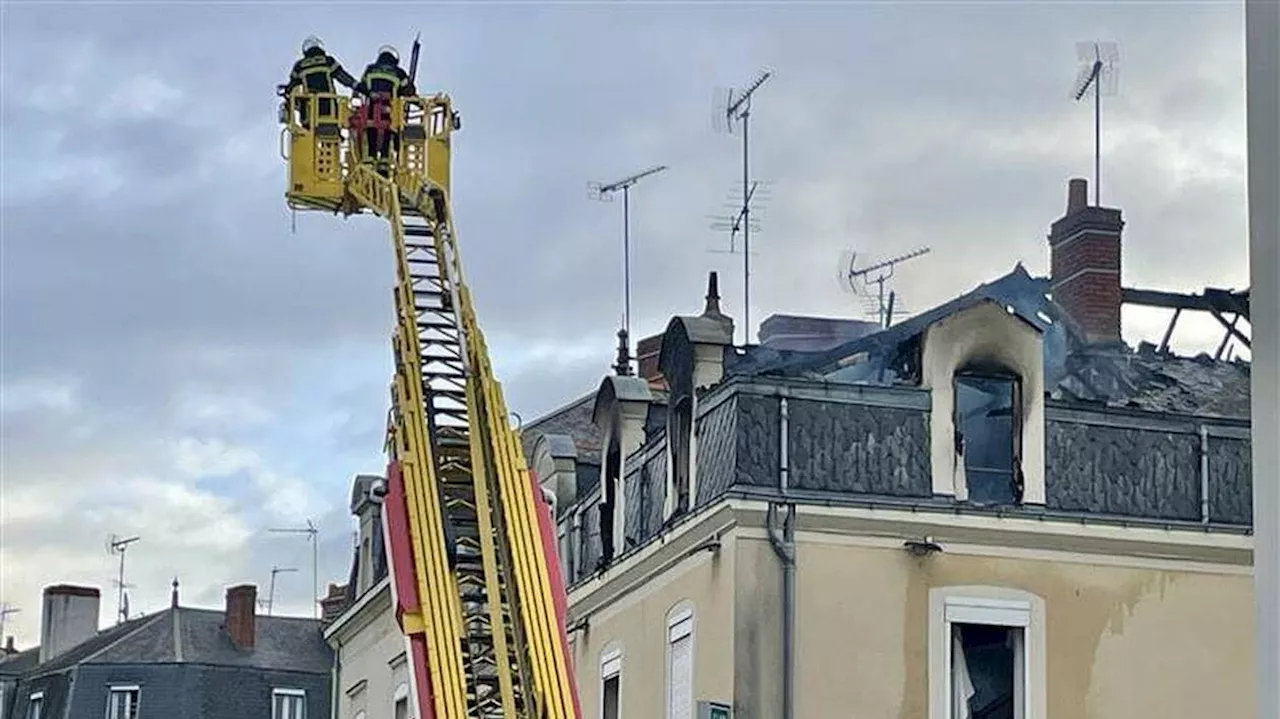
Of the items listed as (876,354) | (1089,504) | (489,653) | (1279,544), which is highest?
(876,354)

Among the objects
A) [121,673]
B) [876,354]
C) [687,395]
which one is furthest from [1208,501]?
[121,673]

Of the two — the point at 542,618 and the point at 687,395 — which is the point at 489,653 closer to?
the point at 542,618

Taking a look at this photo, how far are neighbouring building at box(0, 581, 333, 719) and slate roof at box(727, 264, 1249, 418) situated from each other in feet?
84.1

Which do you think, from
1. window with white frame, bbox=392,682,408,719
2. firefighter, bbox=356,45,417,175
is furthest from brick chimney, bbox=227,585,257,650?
firefighter, bbox=356,45,417,175

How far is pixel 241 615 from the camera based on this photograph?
44.7m

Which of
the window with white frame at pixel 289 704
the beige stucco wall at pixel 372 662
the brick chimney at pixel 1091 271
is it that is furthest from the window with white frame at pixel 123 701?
the brick chimney at pixel 1091 271

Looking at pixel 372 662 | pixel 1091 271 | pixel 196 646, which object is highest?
pixel 1091 271

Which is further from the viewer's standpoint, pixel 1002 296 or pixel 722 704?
pixel 1002 296

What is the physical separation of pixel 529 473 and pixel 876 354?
2908 millimetres

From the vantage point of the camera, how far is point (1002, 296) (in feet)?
64.5

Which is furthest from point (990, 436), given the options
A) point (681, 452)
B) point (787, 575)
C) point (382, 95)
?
point (382, 95)

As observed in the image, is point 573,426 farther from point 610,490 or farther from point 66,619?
point 66,619

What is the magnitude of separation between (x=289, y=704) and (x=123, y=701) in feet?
10.5

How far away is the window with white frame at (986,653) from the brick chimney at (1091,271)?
398 cm
